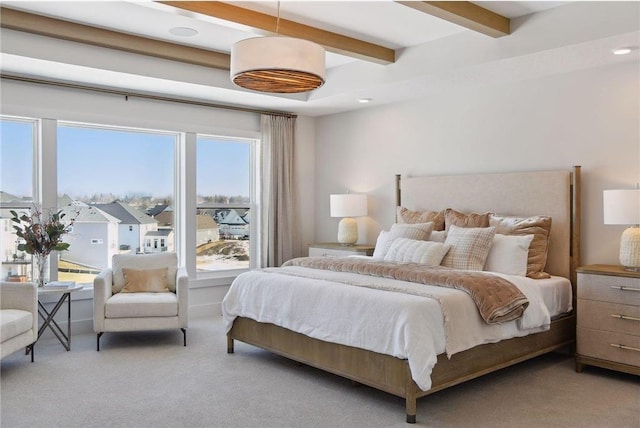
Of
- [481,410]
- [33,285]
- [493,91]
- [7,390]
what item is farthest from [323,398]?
[493,91]

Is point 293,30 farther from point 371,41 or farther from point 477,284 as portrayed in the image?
point 477,284

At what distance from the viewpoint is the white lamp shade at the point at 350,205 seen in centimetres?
609

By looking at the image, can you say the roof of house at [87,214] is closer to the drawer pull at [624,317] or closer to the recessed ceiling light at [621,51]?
the drawer pull at [624,317]

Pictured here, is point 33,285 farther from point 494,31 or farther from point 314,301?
point 494,31

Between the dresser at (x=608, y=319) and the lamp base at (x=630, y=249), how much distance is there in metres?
0.07

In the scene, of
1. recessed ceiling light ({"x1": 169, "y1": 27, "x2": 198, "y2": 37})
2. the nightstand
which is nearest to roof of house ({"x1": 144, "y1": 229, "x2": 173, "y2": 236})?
the nightstand

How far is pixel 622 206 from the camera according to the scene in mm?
3920

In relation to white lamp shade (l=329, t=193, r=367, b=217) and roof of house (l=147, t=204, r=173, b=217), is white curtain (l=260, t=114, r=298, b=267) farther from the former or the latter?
roof of house (l=147, t=204, r=173, b=217)

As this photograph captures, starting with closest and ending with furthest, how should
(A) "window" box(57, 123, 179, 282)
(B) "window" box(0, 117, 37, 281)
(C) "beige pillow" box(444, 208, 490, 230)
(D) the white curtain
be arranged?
(C) "beige pillow" box(444, 208, 490, 230) → (B) "window" box(0, 117, 37, 281) → (A) "window" box(57, 123, 179, 282) → (D) the white curtain

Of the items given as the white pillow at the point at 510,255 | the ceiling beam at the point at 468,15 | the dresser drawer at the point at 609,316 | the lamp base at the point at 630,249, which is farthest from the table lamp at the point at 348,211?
the lamp base at the point at 630,249

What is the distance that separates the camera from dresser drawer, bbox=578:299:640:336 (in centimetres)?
375

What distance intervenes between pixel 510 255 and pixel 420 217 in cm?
118

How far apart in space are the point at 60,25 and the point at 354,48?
231 centimetres

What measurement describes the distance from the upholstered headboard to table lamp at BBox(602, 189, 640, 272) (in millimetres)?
496
